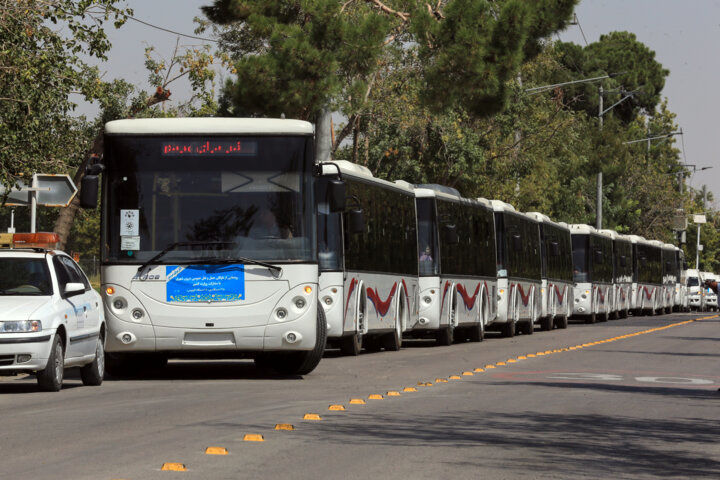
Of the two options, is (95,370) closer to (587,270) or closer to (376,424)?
(376,424)

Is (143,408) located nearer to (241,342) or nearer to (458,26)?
(241,342)

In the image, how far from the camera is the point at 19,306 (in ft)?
52.3

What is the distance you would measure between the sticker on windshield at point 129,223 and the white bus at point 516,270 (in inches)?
683

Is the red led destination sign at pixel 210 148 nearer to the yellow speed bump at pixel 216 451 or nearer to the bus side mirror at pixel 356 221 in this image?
the bus side mirror at pixel 356 221

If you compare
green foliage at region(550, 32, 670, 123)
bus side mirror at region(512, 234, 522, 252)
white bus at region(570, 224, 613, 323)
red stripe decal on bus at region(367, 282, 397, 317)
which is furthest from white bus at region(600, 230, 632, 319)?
red stripe decal on bus at region(367, 282, 397, 317)

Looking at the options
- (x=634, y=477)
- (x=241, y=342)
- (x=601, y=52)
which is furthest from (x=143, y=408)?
(x=601, y=52)

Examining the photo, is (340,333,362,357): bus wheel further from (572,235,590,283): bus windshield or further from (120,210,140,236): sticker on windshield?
(572,235,590,283): bus windshield

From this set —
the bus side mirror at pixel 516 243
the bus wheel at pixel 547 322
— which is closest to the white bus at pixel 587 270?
the bus wheel at pixel 547 322

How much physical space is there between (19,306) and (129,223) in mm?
2573

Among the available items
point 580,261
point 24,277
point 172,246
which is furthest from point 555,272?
point 24,277

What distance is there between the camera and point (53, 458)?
10078mm

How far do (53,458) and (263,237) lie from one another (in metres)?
8.19

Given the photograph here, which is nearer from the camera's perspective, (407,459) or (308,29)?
(407,459)


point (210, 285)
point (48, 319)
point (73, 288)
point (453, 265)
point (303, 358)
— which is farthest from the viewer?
point (453, 265)
